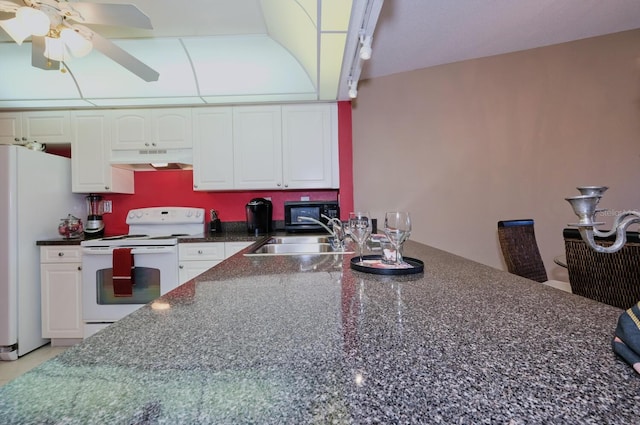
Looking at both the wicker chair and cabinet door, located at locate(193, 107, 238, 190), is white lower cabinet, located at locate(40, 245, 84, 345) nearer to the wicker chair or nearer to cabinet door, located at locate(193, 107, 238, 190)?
cabinet door, located at locate(193, 107, 238, 190)

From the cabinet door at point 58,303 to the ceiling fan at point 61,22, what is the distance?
1.64 m

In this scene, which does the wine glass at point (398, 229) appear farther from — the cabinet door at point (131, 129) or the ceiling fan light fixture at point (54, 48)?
the cabinet door at point (131, 129)

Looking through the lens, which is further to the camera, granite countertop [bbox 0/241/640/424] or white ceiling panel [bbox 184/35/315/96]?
white ceiling panel [bbox 184/35/315/96]

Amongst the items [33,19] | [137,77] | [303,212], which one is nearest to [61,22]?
[33,19]

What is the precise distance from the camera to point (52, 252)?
2438 millimetres

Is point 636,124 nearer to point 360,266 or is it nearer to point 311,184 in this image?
point 311,184

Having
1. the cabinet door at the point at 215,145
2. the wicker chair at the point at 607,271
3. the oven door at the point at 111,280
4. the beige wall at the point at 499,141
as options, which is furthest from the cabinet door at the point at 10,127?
the wicker chair at the point at 607,271

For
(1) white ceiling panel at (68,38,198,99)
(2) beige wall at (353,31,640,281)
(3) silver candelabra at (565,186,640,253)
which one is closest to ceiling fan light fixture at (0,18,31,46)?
(1) white ceiling panel at (68,38,198,99)

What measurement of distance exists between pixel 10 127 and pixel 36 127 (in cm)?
23

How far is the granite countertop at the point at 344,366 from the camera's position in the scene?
288 millimetres

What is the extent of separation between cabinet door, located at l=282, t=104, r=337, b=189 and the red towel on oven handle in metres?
1.44

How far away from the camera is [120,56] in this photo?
1811 mm

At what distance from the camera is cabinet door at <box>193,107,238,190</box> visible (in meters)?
2.82

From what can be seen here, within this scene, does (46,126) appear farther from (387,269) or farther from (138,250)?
(387,269)
